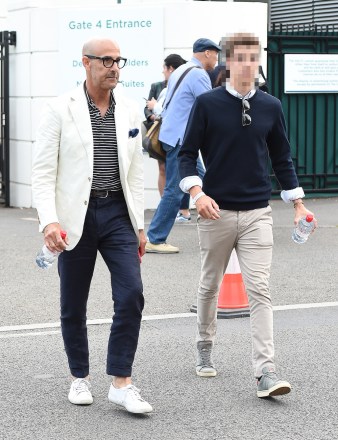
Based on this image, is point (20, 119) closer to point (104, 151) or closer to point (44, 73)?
point (44, 73)

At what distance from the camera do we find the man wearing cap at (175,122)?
10.5 m

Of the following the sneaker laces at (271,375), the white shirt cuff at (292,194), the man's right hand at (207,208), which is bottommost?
the sneaker laces at (271,375)

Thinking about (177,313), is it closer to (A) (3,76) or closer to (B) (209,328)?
(B) (209,328)

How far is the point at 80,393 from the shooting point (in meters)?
5.69

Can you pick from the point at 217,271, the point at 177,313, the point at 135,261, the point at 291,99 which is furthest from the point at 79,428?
the point at 291,99

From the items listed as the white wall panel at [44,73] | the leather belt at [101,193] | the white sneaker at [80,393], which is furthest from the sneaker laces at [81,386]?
the white wall panel at [44,73]

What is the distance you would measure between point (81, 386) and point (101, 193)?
1.01m

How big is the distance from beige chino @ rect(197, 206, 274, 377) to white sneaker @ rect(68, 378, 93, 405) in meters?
0.84

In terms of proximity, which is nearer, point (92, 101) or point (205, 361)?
point (92, 101)

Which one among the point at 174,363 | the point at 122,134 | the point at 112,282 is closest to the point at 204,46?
the point at 174,363

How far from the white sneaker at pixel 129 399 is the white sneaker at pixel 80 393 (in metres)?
0.13

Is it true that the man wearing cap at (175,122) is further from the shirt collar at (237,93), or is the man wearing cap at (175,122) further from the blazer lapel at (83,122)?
the blazer lapel at (83,122)

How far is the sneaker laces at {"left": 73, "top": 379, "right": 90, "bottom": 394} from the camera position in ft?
18.7

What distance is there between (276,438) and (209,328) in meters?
1.25
